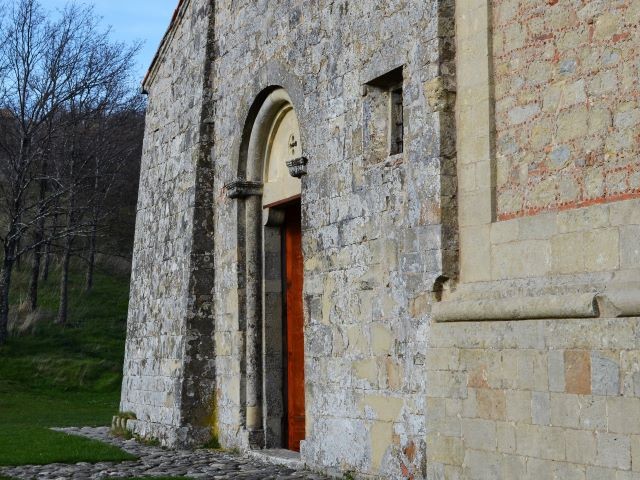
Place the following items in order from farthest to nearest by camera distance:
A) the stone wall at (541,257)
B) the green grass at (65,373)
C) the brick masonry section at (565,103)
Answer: the green grass at (65,373), the brick masonry section at (565,103), the stone wall at (541,257)

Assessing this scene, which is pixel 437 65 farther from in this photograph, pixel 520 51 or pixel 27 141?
pixel 27 141

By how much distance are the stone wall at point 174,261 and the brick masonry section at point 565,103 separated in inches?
224

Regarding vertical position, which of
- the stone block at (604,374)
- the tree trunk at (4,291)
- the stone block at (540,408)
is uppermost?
the tree trunk at (4,291)

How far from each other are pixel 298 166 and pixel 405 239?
2.11 m

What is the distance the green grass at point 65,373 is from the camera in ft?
43.5

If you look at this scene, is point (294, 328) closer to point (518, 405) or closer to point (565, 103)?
point (518, 405)

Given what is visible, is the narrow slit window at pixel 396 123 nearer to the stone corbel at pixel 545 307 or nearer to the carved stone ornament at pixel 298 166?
the carved stone ornament at pixel 298 166

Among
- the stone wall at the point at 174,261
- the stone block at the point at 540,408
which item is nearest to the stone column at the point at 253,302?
the stone wall at the point at 174,261

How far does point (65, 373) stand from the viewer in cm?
2381

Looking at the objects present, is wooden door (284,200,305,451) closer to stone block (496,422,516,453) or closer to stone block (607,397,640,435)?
stone block (496,422,516,453)

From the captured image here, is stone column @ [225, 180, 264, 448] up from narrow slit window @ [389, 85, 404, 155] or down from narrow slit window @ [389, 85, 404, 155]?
down

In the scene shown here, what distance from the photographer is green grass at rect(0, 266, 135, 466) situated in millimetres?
13266

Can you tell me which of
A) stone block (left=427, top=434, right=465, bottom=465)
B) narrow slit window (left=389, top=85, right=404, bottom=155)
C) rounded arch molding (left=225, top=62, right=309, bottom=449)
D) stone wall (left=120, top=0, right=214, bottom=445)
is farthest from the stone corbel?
stone wall (left=120, top=0, right=214, bottom=445)

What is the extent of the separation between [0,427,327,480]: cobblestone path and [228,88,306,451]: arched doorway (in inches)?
24.6
